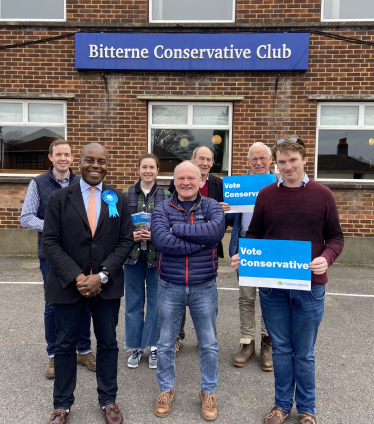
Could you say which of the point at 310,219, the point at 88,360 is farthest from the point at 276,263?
the point at 88,360

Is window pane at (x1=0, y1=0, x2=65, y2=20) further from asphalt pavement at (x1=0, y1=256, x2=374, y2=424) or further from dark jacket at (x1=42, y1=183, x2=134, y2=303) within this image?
dark jacket at (x1=42, y1=183, x2=134, y2=303)

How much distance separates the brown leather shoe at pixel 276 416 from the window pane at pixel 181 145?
19.9ft

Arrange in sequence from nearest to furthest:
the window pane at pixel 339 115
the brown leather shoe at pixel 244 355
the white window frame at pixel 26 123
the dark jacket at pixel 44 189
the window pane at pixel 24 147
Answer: the dark jacket at pixel 44 189 → the brown leather shoe at pixel 244 355 → the window pane at pixel 339 115 → the white window frame at pixel 26 123 → the window pane at pixel 24 147

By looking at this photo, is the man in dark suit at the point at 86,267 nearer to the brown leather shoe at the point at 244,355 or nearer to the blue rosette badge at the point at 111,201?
the blue rosette badge at the point at 111,201

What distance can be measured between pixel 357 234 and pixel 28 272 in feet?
21.4

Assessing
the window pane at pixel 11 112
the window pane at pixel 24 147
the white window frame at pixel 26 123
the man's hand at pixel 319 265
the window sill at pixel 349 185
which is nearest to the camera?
the man's hand at pixel 319 265

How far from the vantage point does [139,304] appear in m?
3.56

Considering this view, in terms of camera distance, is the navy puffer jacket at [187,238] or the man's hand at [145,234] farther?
the man's hand at [145,234]

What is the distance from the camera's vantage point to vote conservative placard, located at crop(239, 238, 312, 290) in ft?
8.12

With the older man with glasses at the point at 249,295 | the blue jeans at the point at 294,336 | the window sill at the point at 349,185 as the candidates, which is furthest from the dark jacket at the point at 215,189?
the window sill at the point at 349,185

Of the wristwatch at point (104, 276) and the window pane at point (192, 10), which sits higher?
the window pane at point (192, 10)

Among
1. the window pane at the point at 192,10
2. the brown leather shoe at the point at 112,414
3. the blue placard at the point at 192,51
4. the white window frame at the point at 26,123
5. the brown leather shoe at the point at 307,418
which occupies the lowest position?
the brown leather shoe at the point at 112,414

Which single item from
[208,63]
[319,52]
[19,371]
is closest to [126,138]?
[208,63]

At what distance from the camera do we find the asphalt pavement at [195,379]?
2785 millimetres
